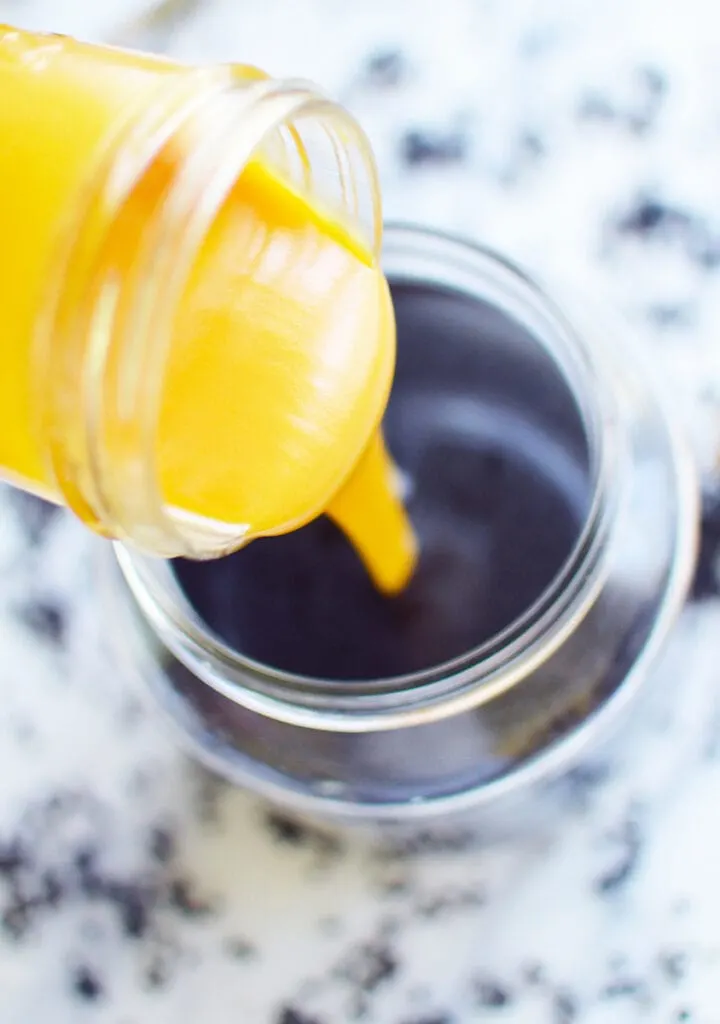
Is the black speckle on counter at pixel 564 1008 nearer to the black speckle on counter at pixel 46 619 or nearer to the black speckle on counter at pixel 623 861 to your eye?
the black speckle on counter at pixel 623 861

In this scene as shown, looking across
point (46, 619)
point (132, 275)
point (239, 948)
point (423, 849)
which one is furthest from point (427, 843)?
point (132, 275)

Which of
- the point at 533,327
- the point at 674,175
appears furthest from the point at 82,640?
the point at 674,175

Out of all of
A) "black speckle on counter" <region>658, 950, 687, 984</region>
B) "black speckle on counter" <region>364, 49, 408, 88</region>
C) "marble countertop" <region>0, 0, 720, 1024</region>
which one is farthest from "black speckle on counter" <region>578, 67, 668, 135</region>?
"black speckle on counter" <region>658, 950, 687, 984</region>

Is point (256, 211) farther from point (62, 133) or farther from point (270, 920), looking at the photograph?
point (270, 920)

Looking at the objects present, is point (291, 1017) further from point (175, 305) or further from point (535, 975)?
point (175, 305)

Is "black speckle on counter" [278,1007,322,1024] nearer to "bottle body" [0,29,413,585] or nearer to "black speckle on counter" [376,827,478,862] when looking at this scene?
"black speckle on counter" [376,827,478,862]

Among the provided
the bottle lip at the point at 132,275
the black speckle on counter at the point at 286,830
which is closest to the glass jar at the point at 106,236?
the bottle lip at the point at 132,275
